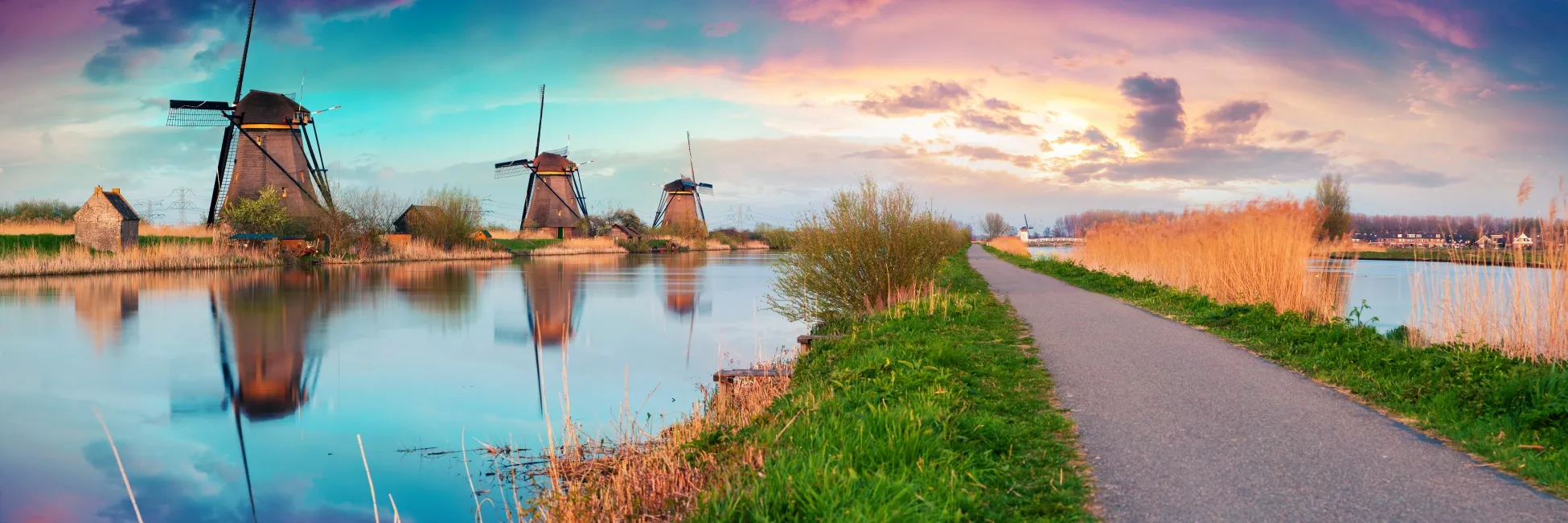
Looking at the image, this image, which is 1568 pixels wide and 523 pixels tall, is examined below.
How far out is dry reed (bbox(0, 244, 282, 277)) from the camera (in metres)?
28.7

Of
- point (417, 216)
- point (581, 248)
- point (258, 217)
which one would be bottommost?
point (581, 248)

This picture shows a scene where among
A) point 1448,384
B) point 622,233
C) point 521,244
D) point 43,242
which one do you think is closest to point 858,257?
point 1448,384

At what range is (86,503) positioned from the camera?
22.9 ft

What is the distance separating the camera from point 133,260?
31672 mm

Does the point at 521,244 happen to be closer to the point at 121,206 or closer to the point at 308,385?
the point at 121,206

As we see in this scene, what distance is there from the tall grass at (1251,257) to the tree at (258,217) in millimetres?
37053

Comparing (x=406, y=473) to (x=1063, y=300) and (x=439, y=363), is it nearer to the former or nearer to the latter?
(x=439, y=363)

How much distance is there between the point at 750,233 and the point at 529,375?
9348 centimetres

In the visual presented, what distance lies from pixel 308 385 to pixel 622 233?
6759cm

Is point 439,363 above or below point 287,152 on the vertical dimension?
below

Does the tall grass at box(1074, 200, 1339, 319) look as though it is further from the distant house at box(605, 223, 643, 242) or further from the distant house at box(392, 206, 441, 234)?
the distant house at box(605, 223, 643, 242)

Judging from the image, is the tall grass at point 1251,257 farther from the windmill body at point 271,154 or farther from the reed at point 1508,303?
the windmill body at point 271,154

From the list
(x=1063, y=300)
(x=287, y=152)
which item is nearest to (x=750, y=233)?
(x=287, y=152)

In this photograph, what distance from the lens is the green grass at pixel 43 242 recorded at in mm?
30864
